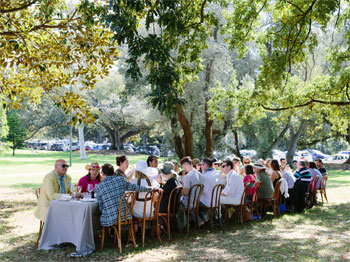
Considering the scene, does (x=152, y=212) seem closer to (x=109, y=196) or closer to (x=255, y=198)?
(x=109, y=196)

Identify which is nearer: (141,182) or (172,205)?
(141,182)

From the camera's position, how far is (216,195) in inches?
331

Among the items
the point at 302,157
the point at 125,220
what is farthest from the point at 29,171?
the point at 125,220

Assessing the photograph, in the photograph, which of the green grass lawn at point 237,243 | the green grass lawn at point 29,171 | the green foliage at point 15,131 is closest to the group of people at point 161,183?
the green grass lawn at point 237,243

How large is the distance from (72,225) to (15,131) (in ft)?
178

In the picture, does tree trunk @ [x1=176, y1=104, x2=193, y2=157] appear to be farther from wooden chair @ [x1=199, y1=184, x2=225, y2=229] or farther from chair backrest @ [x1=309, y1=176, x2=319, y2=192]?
wooden chair @ [x1=199, y1=184, x2=225, y2=229]

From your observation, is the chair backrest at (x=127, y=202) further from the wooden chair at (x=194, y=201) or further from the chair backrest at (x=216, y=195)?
the chair backrest at (x=216, y=195)

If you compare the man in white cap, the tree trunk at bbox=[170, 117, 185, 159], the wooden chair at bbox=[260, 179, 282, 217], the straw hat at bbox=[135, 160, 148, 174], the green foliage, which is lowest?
the wooden chair at bbox=[260, 179, 282, 217]

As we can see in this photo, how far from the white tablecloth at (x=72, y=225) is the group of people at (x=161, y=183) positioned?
0.64ft

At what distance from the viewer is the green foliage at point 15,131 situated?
185 ft

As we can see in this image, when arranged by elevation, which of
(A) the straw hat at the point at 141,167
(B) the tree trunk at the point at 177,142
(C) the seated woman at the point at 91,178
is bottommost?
(C) the seated woman at the point at 91,178

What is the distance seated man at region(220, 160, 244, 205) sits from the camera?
883 centimetres

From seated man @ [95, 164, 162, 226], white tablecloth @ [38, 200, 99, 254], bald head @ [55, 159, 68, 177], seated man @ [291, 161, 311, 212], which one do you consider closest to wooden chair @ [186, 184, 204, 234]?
seated man @ [95, 164, 162, 226]

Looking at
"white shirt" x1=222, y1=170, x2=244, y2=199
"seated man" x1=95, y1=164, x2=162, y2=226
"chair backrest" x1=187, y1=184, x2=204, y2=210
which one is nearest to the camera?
"seated man" x1=95, y1=164, x2=162, y2=226
